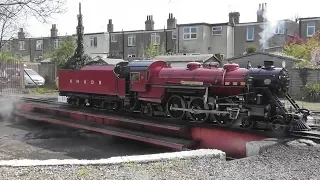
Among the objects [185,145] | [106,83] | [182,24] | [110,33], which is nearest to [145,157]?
[185,145]

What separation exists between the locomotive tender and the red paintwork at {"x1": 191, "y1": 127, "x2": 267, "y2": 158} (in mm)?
505

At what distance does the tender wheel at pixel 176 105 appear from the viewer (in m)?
11.5

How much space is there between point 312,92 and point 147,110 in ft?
46.5

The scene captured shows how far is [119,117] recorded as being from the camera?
42.2ft

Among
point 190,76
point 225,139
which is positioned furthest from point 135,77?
point 225,139

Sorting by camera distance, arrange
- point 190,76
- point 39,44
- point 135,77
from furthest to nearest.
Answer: point 39,44
point 135,77
point 190,76

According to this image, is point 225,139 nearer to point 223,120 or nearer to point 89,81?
point 223,120

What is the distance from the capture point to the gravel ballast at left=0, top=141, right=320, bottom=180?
20.7 ft

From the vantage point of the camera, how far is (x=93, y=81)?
15008 millimetres

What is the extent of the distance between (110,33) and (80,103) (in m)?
42.2

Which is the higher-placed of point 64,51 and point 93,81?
point 64,51

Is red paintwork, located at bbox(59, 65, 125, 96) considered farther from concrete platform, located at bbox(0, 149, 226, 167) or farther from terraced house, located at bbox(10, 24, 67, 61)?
terraced house, located at bbox(10, 24, 67, 61)

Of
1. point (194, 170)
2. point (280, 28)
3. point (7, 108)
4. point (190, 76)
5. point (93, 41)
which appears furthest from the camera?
point (93, 41)

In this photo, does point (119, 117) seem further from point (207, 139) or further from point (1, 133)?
point (1, 133)
